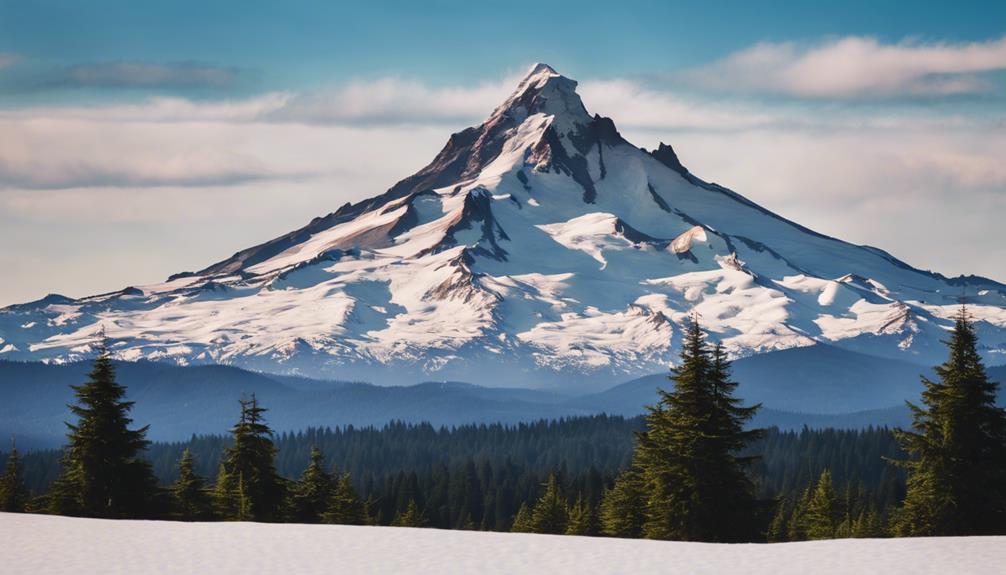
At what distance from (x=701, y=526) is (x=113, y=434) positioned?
25295mm

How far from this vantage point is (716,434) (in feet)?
207

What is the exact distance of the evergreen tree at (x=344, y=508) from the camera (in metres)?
88.8

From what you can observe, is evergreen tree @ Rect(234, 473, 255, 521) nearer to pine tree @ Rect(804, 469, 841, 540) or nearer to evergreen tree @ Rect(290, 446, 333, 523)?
evergreen tree @ Rect(290, 446, 333, 523)

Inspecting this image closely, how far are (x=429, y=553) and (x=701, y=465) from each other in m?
19.3

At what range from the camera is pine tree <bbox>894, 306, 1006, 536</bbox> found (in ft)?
199

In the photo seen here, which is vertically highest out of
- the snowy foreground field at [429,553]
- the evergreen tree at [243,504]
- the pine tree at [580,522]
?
the pine tree at [580,522]

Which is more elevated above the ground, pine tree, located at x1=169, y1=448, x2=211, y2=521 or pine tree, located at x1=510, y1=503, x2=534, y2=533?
pine tree, located at x1=510, y1=503, x2=534, y2=533

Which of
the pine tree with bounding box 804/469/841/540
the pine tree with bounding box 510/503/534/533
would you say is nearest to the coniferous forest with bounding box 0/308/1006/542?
the pine tree with bounding box 804/469/841/540

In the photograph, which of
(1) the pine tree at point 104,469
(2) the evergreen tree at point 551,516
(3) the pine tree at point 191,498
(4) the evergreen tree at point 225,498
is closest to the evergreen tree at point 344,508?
(3) the pine tree at point 191,498

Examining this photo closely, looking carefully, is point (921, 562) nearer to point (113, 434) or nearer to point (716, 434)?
point (716, 434)

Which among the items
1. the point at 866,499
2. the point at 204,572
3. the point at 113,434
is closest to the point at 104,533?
the point at 204,572

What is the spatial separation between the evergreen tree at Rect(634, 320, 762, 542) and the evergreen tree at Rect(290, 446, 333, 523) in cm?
2575

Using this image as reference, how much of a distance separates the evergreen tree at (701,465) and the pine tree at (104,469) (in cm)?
2185

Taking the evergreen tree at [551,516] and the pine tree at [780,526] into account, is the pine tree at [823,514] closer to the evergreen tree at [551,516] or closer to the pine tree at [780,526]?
the pine tree at [780,526]
